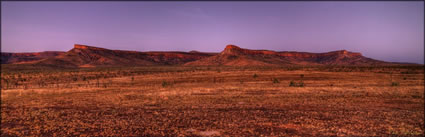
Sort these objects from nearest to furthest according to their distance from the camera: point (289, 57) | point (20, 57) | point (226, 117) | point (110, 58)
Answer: point (226, 117) → point (110, 58) → point (289, 57) → point (20, 57)

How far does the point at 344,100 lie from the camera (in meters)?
12.6

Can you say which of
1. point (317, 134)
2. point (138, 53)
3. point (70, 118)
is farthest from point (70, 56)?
point (317, 134)

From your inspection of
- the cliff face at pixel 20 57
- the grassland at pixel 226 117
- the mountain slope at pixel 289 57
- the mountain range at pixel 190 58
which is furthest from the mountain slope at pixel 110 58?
the grassland at pixel 226 117

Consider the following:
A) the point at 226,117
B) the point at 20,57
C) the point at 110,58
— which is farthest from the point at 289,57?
the point at 20,57

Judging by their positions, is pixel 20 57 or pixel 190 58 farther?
pixel 20 57

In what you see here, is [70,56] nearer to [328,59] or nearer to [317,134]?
[317,134]

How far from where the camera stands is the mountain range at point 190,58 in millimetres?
102125

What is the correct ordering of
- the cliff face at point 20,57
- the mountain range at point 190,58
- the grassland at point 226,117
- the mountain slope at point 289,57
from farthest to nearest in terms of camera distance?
the cliff face at point 20,57, the mountain slope at point 289,57, the mountain range at point 190,58, the grassland at point 226,117

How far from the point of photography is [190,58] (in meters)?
154

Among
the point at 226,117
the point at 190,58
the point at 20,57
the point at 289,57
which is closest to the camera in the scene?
the point at 226,117

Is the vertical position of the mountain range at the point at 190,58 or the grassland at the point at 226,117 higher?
the mountain range at the point at 190,58

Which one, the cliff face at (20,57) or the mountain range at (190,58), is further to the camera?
the cliff face at (20,57)

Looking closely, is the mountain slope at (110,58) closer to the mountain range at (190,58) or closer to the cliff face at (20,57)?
the mountain range at (190,58)

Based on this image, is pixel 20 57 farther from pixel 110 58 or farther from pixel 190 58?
pixel 190 58
